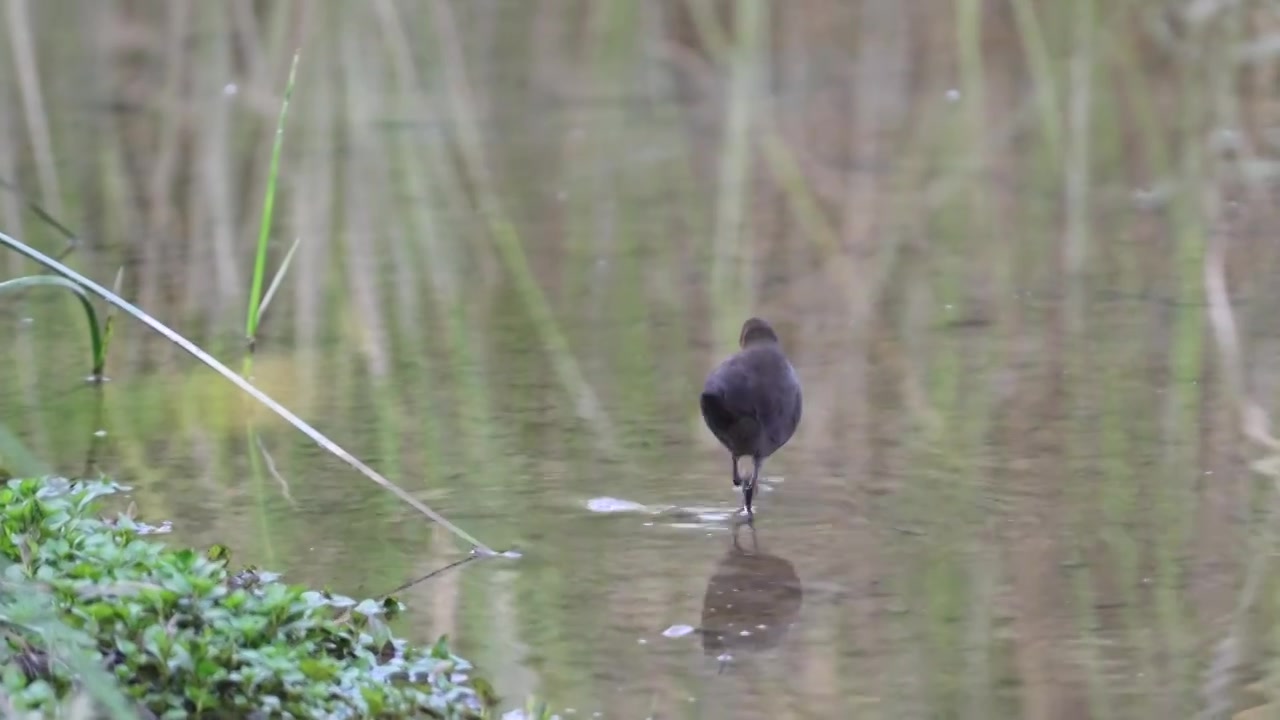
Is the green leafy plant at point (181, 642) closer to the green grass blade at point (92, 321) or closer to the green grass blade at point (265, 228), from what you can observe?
the green grass blade at point (92, 321)

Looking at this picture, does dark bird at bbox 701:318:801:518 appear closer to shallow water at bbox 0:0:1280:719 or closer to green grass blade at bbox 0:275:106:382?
shallow water at bbox 0:0:1280:719

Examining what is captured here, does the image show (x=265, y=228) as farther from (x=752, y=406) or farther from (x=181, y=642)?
(x=181, y=642)

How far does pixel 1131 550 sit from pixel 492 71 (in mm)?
5983

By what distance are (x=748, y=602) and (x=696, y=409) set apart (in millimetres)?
1181

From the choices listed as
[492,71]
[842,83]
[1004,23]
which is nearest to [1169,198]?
[842,83]

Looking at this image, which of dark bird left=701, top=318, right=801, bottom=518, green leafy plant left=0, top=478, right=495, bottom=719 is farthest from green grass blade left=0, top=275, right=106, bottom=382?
dark bird left=701, top=318, right=801, bottom=518

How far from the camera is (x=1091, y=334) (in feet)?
17.6

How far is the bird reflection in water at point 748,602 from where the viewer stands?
3.56m

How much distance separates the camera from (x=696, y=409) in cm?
488

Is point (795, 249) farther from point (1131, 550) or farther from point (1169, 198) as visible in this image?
point (1131, 550)

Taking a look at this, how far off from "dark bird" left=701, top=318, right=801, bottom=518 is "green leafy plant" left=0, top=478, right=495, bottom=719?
3.99 feet

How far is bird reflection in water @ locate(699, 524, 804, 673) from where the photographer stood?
356 centimetres

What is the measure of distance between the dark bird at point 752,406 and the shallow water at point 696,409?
127 mm

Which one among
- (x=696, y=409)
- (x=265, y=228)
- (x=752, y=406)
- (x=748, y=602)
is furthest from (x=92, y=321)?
(x=748, y=602)
